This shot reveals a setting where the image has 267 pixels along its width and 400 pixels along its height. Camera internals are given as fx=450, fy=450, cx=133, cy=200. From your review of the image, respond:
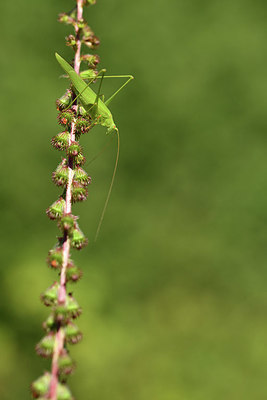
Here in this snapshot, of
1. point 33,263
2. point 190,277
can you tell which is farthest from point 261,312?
point 33,263

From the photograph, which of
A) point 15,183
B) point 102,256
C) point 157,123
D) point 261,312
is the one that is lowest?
point 261,312

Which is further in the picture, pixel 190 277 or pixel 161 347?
pixel 190 277

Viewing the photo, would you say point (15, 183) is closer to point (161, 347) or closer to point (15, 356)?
point (15, 356)

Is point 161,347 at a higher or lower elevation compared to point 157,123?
lower

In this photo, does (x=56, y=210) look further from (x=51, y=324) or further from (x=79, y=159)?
(x=51, y=324)

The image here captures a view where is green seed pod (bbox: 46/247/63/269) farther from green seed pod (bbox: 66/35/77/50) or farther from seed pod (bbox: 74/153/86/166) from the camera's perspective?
green seed pod (bbox: 66/35/77/50)

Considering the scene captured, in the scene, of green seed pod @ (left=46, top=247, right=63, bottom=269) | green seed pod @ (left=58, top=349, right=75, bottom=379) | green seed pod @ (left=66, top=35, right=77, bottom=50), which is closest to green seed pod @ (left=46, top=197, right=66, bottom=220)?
green seed pod @ (left=46, top=247, right=63, bottom=269)

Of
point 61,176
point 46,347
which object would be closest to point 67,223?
point 61,176
